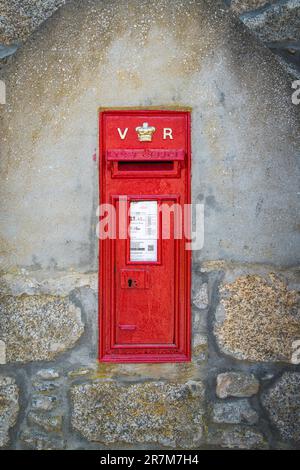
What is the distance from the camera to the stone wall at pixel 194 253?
2.41 metres

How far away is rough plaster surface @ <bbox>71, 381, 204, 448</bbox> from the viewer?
8.08ft

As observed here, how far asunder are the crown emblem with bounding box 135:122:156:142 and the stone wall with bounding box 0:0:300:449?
5.5 inches

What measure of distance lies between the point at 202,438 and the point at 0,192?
1.60 meters

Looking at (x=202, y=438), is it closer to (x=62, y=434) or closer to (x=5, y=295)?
(x=62, y=434)

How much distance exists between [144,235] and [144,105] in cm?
64

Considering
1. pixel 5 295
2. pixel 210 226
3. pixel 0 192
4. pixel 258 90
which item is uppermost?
pixel 258 90

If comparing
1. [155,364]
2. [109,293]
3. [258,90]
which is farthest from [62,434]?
[258,90]

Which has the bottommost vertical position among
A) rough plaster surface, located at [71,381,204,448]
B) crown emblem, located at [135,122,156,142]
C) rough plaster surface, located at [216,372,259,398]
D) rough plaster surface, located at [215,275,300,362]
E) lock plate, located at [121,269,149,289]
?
rough plaster surface, located at [71,381,204,448]

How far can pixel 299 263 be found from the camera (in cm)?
245

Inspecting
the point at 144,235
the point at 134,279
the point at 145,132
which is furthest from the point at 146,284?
the point at 145,132

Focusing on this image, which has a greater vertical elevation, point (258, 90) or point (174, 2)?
point (174, 2)

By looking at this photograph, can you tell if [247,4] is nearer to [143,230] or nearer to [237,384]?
[143,230]

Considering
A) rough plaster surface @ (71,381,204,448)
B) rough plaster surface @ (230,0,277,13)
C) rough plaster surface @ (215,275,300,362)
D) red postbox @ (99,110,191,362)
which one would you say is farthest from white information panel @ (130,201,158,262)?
rough plaster surface @ (230,0,277,13)

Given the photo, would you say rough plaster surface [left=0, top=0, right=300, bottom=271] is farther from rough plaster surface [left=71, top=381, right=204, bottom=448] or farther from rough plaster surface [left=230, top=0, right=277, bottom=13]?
rough plaster surface [left=71, top=381, right=204, bottom=448]
